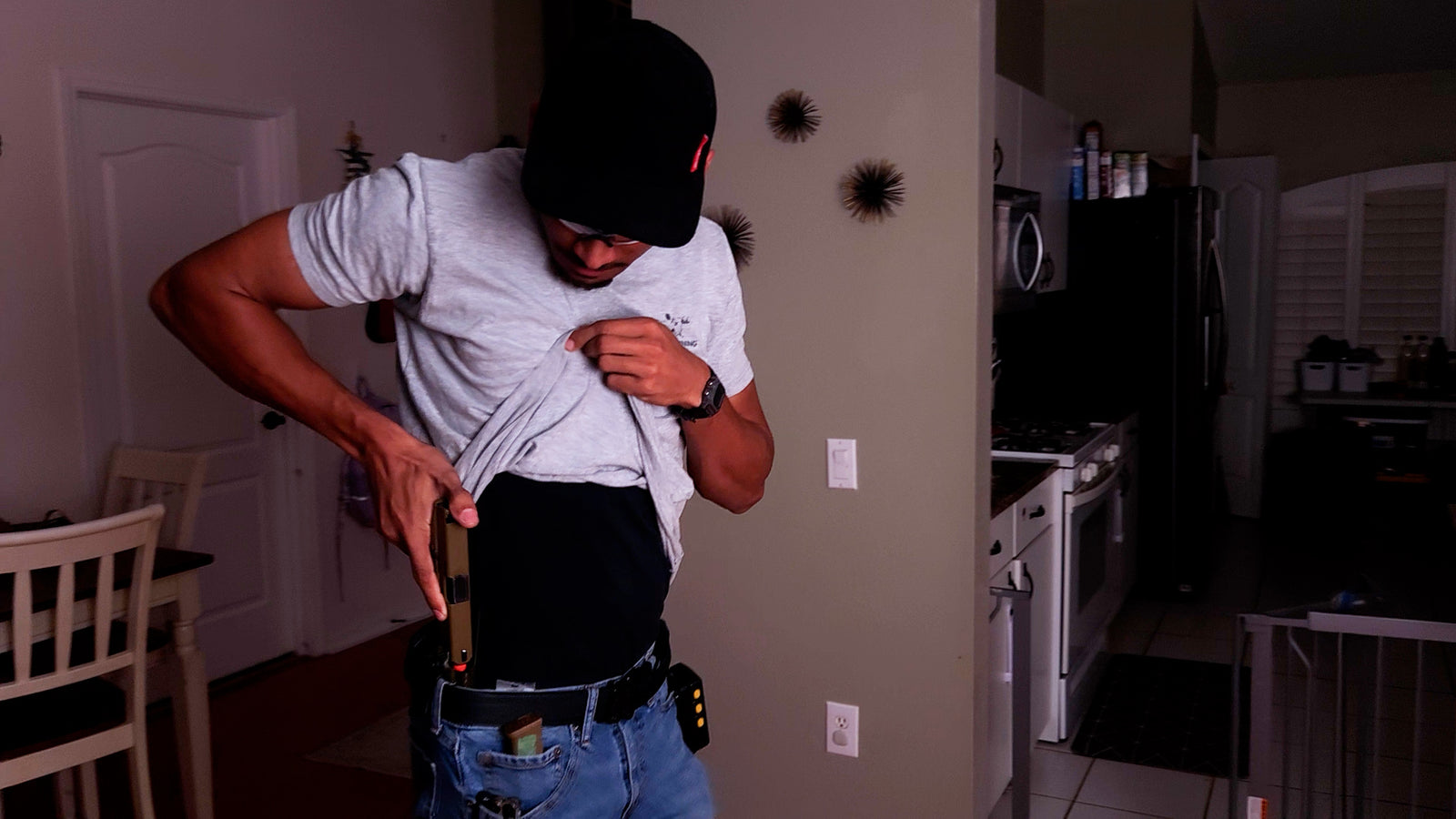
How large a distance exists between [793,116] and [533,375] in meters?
1.55

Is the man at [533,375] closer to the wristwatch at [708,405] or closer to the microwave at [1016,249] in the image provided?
the wristwatch at [708,405]

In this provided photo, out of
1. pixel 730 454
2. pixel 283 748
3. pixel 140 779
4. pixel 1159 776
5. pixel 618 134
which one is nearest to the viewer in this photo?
pixel 618 134

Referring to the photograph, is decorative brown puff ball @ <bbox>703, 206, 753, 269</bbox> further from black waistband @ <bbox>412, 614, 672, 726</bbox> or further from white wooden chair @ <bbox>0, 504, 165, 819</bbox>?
black waistband @ <bbox>412, 614, 672, 726</bbox>

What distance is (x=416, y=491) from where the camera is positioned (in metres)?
0.97

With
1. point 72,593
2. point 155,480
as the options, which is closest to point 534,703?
point 72,593

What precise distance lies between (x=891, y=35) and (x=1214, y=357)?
3.29 meters

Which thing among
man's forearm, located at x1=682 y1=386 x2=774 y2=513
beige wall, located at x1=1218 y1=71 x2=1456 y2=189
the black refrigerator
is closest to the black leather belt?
man's forearm, located at x1=682 y1=386 x2=774 y2=513

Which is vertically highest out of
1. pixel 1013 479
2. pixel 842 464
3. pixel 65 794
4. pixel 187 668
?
pixel 842 464

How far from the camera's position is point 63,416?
11.4ft

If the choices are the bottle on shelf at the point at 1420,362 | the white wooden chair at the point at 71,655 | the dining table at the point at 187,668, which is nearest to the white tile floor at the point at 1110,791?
the dining table at the point at 187,668

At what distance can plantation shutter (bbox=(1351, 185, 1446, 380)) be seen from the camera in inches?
242

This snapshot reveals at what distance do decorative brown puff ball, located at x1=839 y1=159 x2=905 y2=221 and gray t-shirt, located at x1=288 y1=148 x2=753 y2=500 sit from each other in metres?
1.33

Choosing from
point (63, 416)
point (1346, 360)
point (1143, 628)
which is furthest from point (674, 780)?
point (1346, 360)

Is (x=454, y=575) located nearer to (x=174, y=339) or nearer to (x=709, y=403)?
(x=709, y=403)
